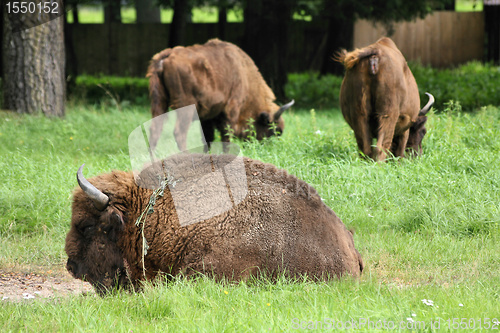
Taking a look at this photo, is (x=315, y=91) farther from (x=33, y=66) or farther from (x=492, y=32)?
(x=492, y=32)

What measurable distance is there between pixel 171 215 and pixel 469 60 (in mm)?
23548

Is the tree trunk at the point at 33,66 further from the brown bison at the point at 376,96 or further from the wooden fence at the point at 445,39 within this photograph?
the wooden fence at the point at 445,39

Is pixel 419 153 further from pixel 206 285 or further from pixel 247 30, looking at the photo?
pixel 247 30

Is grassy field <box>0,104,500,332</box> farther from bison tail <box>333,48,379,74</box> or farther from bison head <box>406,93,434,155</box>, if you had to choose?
bison tail <box>333,48,379,74</box>

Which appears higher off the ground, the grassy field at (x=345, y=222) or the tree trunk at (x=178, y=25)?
the tree trunk at (x=178, y=25)

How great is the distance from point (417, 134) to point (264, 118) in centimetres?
307

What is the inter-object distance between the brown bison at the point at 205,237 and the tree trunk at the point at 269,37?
12104 mm

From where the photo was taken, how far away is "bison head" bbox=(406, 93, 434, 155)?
8422mm

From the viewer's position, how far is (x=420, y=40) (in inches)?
958

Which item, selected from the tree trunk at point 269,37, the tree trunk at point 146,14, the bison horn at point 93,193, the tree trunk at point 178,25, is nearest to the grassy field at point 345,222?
the bison horn at point 93,193

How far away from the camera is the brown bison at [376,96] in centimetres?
738

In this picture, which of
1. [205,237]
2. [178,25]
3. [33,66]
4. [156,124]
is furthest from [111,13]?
[205,237]

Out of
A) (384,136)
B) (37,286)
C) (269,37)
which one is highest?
(269,37)

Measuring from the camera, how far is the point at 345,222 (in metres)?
6.03
